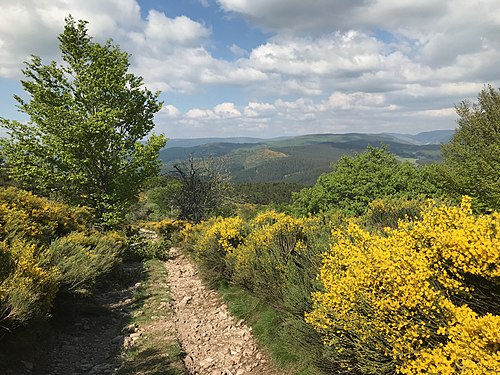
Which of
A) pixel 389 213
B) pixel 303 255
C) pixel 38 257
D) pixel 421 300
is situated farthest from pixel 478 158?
pixel 38 257

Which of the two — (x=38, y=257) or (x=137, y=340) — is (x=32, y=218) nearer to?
(x=38, y=257)

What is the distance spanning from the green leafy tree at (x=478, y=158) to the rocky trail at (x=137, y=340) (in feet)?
38.8

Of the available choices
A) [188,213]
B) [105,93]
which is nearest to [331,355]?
[105,93]

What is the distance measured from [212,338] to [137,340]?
167 centimetres

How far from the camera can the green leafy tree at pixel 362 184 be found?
20797 mm

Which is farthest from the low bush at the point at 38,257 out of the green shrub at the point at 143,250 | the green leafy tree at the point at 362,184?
the green leafy tree at the point at 362,184

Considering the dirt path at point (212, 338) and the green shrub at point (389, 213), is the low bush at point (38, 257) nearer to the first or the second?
the dirt path at point (212, 338)

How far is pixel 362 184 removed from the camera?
21.9 metres

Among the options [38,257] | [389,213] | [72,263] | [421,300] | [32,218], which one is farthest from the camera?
[389,213]

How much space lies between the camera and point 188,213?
76.7 feet

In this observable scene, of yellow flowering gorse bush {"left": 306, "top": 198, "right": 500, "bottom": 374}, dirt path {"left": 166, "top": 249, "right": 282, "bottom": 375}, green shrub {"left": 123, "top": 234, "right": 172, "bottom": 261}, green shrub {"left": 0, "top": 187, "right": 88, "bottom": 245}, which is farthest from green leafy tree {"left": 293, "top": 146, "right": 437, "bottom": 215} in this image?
yellow flowering gorse bush {"left": 306, "top": 198, "right": 500, "bottom": 374}

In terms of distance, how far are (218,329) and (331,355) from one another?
400cm

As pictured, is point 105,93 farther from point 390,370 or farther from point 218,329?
point 390,370

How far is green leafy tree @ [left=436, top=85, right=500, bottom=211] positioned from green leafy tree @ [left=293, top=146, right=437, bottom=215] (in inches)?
74.6
